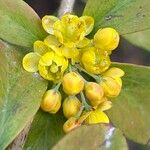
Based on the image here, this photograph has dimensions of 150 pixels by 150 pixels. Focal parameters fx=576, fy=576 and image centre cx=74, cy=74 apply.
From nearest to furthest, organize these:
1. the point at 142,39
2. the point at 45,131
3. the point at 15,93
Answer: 1. the point at 15,93
2. the point at 45,131
3. the point at 142,39

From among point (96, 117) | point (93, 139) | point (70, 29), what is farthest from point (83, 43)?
point (93, 139)

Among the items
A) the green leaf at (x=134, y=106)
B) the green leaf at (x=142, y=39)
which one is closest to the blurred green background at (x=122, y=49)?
the green leaf at (x=142, y=39)

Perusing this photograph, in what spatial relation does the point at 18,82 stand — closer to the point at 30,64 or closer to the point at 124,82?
the point at 30,64

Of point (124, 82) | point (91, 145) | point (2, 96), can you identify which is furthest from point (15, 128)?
point (124, 82)

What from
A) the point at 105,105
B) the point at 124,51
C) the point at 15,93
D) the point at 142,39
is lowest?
the point at 124,51

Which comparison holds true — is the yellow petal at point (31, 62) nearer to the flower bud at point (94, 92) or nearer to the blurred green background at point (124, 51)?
the flower bud at point (94, 92)

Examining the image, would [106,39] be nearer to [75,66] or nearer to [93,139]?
[75,66]
